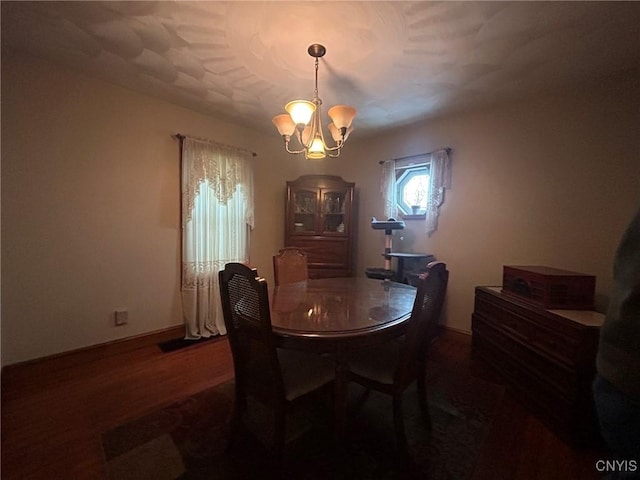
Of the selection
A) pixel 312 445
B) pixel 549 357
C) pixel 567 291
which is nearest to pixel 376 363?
pixel 312 445

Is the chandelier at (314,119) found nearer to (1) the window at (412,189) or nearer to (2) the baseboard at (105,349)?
(1) the window at (412,189)

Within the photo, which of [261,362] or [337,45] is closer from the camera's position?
[261,362]

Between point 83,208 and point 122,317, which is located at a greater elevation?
point 83,208

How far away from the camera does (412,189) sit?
3.26m

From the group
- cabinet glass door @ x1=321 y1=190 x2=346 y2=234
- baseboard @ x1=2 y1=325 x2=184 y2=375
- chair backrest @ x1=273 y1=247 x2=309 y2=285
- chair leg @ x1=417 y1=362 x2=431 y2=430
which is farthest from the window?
baseboard @ x1=2 y1=325 x2=184 y2=375

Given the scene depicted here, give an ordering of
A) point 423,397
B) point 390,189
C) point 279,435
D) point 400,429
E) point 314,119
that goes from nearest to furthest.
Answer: point 279,435, point 400,429, point 423,397, point 314,119, point 390,189

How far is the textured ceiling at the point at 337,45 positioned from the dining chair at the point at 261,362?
1469 mm

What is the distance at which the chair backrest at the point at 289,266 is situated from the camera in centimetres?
230

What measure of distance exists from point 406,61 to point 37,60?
8.99 feet

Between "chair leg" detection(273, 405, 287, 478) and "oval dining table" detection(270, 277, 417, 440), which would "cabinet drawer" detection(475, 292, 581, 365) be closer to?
"oval dining table" detection(270, 277, 417, 440)

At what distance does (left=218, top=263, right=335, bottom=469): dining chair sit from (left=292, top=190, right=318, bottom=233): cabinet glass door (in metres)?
2.13

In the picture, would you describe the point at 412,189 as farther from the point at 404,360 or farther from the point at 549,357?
the point at 404,360

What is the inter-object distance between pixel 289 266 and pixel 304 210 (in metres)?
1.24

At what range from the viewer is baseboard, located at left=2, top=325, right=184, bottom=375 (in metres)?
2.01
